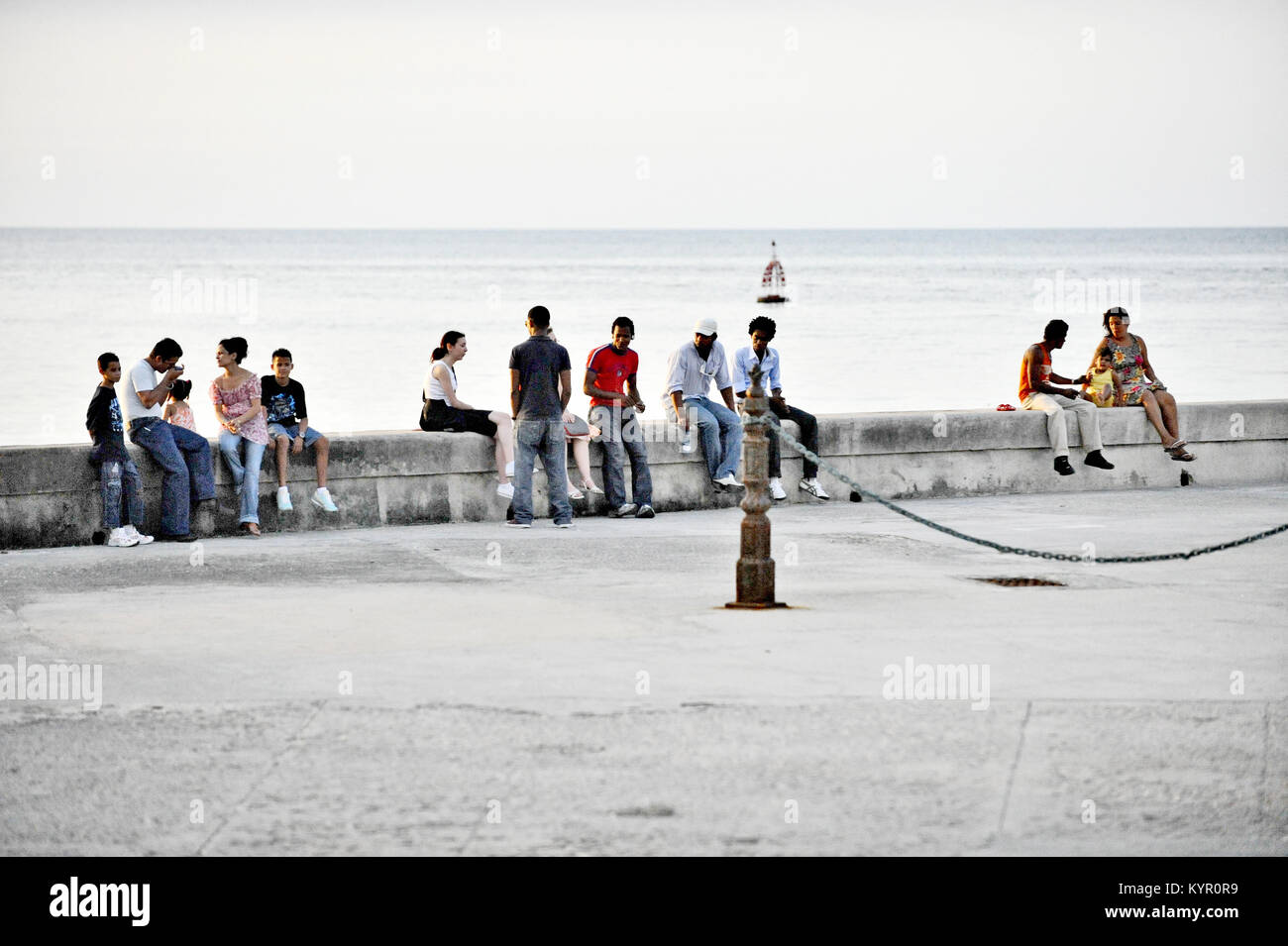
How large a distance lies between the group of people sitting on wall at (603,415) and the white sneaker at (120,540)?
265cm

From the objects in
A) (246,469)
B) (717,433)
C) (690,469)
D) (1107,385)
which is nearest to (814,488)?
(717,433)

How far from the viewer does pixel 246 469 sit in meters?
12.3

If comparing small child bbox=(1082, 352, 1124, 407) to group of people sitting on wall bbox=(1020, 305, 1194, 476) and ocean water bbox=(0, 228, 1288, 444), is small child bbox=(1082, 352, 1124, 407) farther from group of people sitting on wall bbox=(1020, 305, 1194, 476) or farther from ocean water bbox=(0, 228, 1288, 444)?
ocean water bbox=(0, 228, 1288, 444)

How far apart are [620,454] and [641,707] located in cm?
652

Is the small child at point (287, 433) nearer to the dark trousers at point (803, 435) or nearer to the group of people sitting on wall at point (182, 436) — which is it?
the group of people sitting on wall at point (182, 436)

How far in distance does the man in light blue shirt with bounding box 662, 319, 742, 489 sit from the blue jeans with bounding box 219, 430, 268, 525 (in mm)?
3310

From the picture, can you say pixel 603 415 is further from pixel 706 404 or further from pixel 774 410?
pixel 774 410

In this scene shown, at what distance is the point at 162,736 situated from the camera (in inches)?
258

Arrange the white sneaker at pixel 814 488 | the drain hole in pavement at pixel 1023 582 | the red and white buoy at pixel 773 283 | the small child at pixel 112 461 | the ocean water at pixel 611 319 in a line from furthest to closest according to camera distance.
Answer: the red and white buoy at pixel 773 283
the ocean water at pixel 611 319
the white sneaker at pixel 814 488
the small child at pixel 112 461
the drain hole in pavement at pixel 1023 582

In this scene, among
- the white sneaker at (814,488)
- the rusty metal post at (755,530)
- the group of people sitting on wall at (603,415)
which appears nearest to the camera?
the rusty metal post at (755,530)

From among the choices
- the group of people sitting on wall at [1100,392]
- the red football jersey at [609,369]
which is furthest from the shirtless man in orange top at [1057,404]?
the red football jersey at [609,369]

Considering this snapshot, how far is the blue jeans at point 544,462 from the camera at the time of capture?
12508mm
